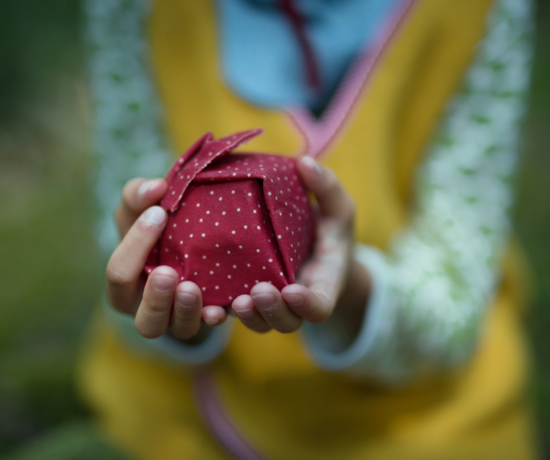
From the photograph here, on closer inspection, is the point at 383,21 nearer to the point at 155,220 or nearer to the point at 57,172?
the point at 155,220

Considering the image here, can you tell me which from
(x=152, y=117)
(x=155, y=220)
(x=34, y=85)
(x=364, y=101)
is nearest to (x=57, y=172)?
(x=34, y=85)

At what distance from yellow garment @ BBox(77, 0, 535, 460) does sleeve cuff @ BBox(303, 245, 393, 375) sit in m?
0.07

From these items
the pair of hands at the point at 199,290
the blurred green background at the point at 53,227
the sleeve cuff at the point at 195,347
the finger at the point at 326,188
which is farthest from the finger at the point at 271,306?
the blurred green background at the point at 53,227

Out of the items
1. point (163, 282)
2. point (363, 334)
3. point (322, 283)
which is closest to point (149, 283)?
point (163, 282)

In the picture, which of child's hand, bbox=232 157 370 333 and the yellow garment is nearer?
child's hand, bbox=232 157 370 333

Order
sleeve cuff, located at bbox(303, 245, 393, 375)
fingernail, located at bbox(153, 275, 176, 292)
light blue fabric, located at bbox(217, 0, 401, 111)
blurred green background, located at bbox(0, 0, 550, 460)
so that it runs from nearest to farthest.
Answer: fingernail, located at bbox(153, 275, 176, 292) < sleeve cuff, located at bbox(303, 245, 393, 375) < light blue fabric, located at bbox(217, 0, 401, 111) < blurred green background, located at bbox(0, 0, 550, 460)

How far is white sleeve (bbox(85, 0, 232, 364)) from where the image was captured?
651 millimetres

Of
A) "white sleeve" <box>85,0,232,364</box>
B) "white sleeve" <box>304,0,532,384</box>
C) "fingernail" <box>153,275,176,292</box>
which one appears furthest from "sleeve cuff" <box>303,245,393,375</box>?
"fingernail" <box>153,275,176,292</box>

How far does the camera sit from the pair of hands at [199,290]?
1.13ft

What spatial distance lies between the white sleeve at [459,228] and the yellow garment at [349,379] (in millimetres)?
28

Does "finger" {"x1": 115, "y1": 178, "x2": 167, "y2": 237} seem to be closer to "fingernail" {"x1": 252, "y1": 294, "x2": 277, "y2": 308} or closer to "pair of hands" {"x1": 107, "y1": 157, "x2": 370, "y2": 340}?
"pair of hands" {"x1": 107, "y1": 157, "x2": 370, "y2": 340}

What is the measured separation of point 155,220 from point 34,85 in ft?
6.29

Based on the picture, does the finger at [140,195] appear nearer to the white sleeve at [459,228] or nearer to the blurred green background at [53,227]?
the white sleeve at [459,228]

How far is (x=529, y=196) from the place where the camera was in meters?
Answer: 1.55
